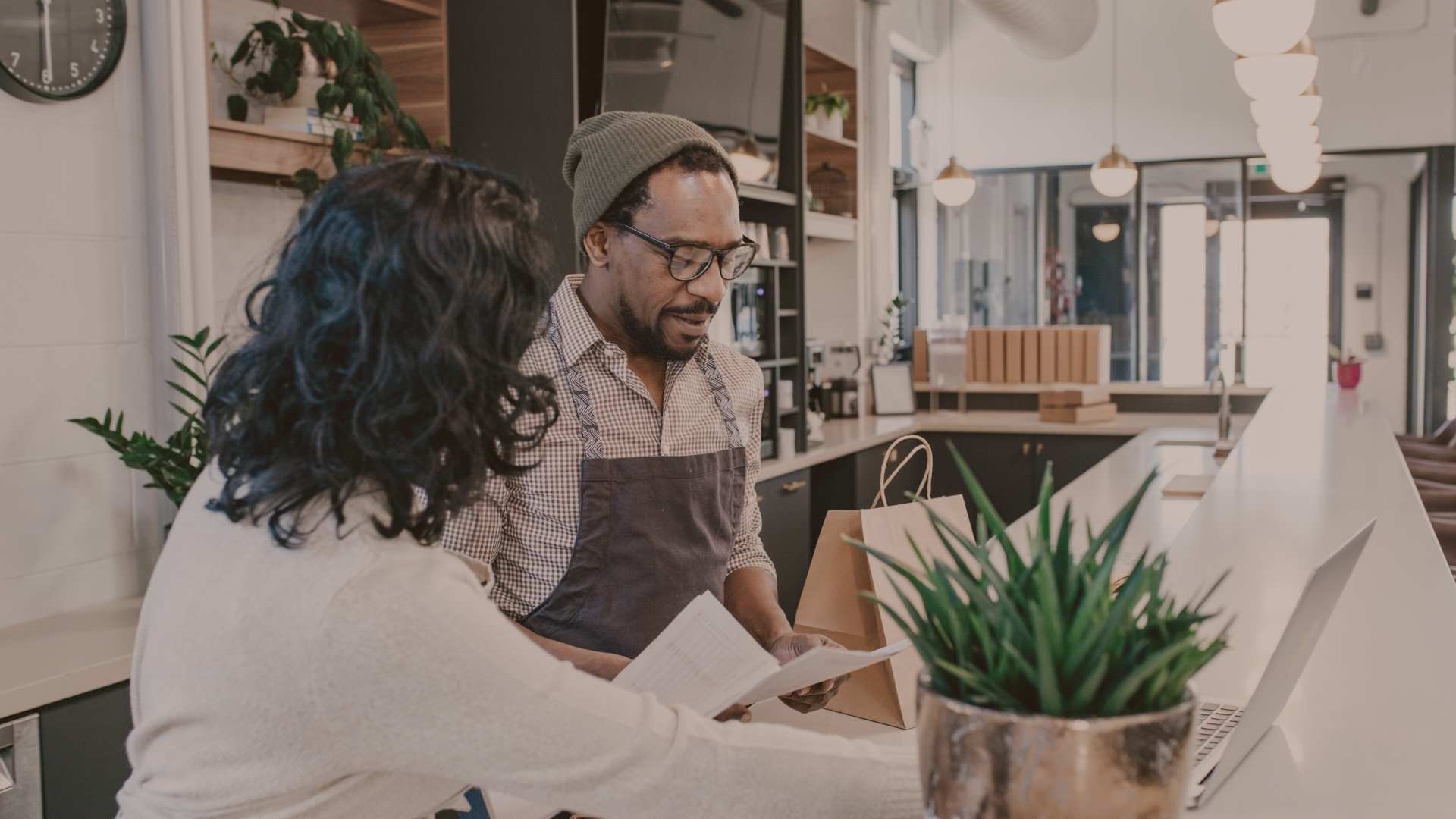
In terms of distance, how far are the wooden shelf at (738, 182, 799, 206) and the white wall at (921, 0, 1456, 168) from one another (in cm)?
337

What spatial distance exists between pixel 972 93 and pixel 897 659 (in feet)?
27.8

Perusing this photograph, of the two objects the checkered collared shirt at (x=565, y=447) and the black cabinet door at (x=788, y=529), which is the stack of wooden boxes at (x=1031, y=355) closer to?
the black cabinet door at (x=788, y=529)

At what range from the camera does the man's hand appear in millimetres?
1705

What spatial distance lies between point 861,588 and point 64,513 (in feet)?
5.72

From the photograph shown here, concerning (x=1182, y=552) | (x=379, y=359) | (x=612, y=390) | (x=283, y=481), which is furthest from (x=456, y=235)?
(x=1182, y=552)

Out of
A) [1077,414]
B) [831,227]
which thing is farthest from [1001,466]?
[831,227]

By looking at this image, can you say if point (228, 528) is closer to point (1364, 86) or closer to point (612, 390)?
point (612, 390)

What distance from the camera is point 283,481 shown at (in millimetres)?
934

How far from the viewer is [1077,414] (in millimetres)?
6734

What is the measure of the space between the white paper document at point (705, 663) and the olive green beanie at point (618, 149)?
0.71 meters

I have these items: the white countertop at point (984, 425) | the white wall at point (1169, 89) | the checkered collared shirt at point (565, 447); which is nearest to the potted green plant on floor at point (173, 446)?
the checkered collared shirt at point (565, 447)

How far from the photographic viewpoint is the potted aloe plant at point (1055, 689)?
827mm

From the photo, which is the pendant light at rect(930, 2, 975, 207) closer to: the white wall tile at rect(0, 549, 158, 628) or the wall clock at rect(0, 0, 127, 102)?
the wall clock at rect(0, 0, 127, 102)

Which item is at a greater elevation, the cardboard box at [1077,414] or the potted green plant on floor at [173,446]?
the potted green plant on floor at [173,446]
